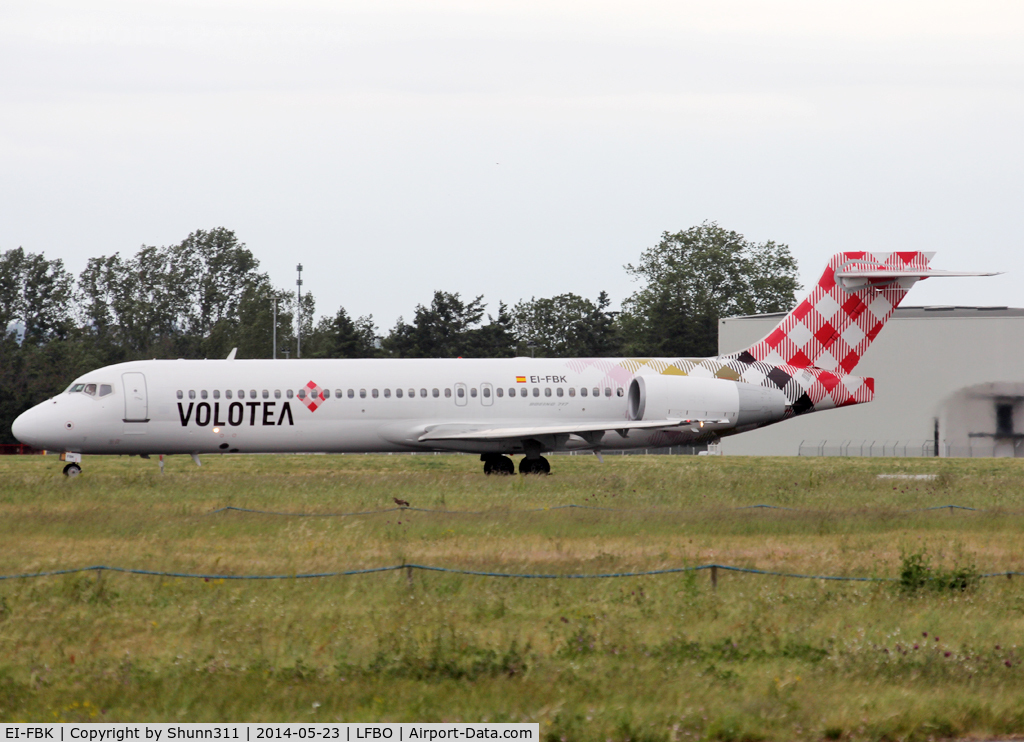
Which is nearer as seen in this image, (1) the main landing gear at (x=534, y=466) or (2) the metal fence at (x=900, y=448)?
(1) the main landing gear at (x=534, y=466)

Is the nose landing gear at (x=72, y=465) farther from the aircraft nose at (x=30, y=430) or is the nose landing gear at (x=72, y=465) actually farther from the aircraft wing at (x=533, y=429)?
the aircraft wing at (x=533, y=429)

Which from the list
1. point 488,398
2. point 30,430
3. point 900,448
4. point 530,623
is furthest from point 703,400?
point 900,448

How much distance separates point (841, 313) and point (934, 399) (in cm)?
2824

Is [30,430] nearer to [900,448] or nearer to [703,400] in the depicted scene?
[703,400]

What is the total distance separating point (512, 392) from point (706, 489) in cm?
733

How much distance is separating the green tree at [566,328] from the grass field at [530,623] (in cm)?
8016

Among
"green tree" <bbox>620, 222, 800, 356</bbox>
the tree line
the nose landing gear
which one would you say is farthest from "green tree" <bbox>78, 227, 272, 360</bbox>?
the nose landing gear

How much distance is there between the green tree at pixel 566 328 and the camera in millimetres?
102000

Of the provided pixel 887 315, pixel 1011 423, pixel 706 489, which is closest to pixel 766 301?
pixel 1011 423

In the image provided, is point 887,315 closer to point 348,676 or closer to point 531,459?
point 531,459

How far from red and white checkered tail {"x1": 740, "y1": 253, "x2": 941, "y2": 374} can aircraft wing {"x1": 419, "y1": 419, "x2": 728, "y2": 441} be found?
137 inches

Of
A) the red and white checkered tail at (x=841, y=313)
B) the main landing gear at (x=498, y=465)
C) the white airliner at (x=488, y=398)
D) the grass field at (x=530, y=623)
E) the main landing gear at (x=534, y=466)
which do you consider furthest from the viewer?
the red and white checkered tail at (x=841, y=313)

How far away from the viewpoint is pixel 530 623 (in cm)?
1170

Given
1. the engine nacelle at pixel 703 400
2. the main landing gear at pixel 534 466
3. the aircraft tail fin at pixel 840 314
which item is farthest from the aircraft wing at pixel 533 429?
the aircraft tail fin at pixel 840 314
